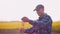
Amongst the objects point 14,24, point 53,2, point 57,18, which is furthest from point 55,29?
point 14,24

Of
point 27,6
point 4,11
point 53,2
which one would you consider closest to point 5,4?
point 4,11

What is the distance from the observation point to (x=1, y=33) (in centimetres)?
102

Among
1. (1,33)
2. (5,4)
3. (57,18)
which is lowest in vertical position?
(1,33)

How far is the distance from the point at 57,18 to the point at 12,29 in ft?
1.17

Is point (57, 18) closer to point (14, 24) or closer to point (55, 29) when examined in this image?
point (55, 29)

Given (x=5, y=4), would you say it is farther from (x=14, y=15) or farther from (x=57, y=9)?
(x=57, y=9)

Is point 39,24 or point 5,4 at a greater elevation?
point 5,4

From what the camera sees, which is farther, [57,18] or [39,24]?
[57,18]

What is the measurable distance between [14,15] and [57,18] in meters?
0.33

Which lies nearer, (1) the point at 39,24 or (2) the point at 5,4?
(1) the point at 39,24

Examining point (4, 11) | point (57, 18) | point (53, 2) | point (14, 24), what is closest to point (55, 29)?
point (57, 18)

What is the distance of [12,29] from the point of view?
3.13ft

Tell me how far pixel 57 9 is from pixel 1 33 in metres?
0.49

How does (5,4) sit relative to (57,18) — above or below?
above
